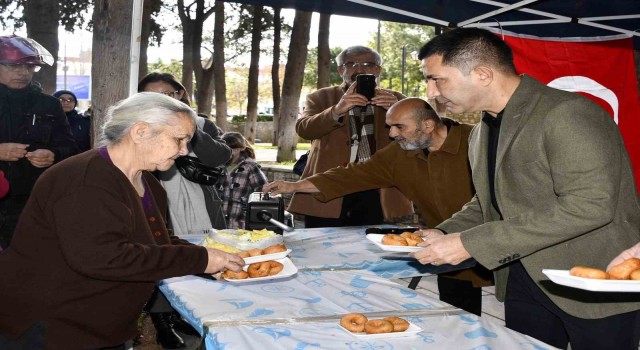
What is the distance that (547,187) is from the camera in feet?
7.89

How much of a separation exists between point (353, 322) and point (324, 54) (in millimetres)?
15601

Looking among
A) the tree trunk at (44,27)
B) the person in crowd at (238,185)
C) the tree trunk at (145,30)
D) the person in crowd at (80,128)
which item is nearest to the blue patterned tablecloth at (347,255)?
the person in crowd at (238,185)

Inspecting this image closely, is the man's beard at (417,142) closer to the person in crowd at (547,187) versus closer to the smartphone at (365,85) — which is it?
the smartphone at (365,85)

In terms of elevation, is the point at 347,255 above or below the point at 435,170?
below

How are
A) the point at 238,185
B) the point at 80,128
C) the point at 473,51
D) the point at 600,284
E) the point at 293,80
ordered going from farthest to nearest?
1. the point at 293,80
2. the point at 80,128
3. the point at 238,185
4. the point at 473,51
5. the point at 600,284

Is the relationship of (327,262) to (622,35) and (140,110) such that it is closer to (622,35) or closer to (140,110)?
(140,110)

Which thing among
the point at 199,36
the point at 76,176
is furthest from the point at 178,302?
the point at 199,36

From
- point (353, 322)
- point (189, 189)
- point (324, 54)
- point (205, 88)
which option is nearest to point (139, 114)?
point (353, 322)

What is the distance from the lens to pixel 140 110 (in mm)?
2492

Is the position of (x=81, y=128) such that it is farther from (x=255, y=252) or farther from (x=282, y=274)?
(x=282, y=274)

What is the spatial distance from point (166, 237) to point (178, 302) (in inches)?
12.8

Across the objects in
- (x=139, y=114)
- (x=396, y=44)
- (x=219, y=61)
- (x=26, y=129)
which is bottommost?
(x=26, y=129)

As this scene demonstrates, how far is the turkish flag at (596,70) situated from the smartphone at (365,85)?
139 centimetres

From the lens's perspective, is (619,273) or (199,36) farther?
(199,36)
